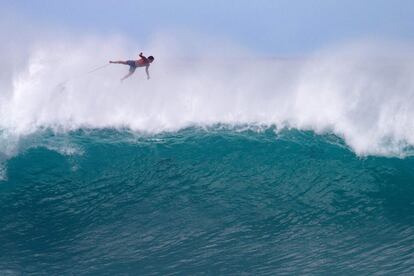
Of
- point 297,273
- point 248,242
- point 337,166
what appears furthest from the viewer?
point 337,166

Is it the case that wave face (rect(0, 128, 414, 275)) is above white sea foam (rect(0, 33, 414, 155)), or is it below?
below

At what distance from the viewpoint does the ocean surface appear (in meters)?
10.0

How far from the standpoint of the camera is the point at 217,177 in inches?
496

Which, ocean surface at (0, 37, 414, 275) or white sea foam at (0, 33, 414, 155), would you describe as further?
white sea foam at (0, 33, 414, 155)

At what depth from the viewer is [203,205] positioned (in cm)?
1143

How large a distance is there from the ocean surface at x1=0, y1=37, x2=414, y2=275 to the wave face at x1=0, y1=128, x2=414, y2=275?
0.11ft

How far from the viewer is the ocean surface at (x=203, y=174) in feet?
32.9

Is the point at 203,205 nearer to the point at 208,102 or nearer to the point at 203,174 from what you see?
the point at 203,174

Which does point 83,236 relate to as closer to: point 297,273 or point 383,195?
point 297,273

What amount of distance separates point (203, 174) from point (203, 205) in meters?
1.39

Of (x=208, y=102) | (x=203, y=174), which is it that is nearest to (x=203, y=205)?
(x=203, y=174)

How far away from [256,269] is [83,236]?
12.2ft

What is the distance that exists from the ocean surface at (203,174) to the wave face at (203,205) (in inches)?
1.3

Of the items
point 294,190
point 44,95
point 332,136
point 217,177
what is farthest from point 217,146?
point 44,95
